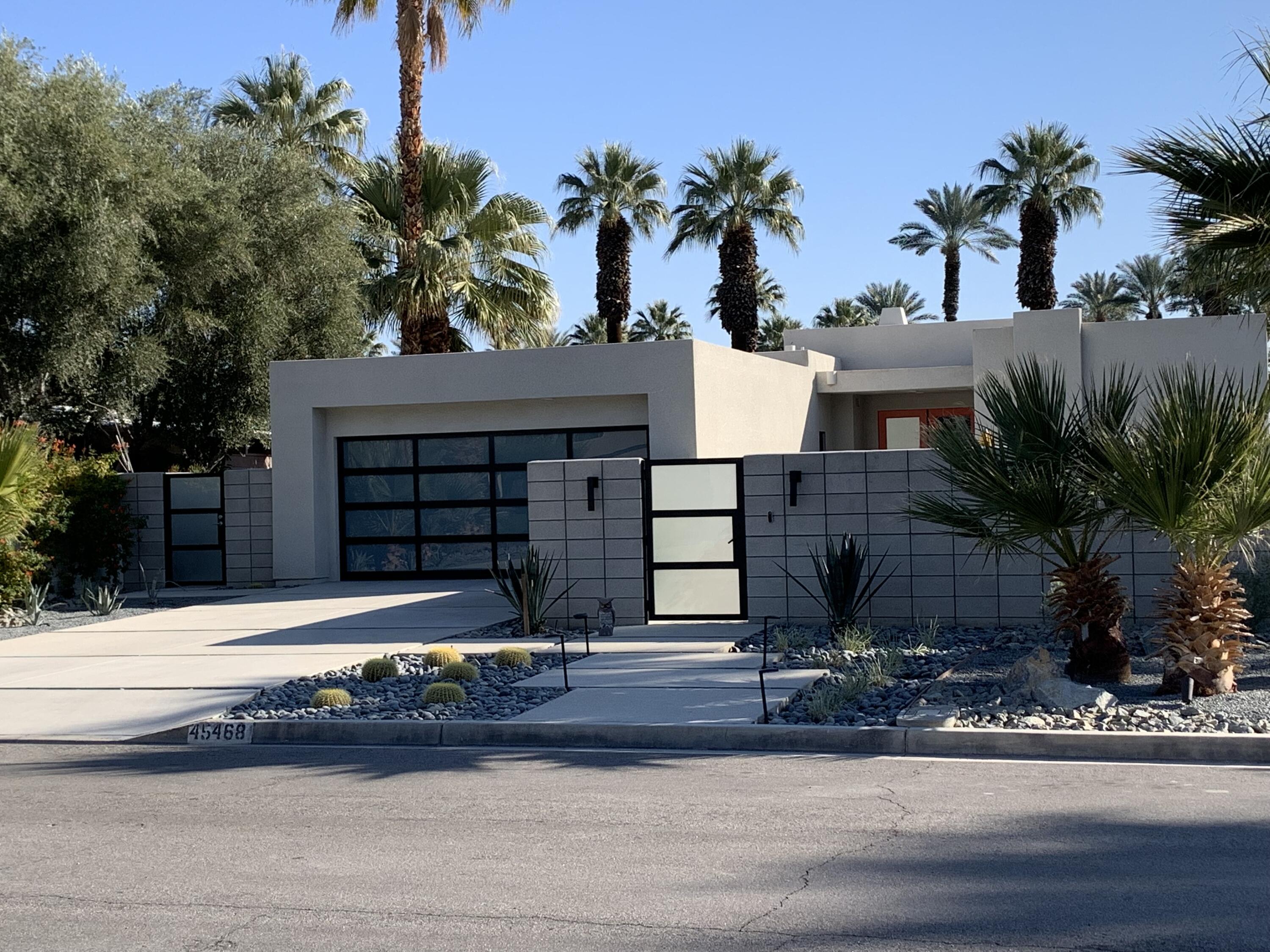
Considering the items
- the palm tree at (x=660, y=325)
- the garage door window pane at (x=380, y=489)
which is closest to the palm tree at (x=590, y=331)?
the palm tree at (x=660, y=325)

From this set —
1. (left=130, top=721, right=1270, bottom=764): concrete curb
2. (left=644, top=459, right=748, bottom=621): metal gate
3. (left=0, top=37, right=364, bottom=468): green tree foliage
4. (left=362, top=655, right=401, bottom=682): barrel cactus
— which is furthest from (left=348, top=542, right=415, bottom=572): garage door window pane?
(left=130, top=721, right=1270, bottom=764): concrete curb

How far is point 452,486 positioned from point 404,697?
35.8 ft

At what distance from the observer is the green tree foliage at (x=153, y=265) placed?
824 inches

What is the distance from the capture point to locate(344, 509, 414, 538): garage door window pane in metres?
21.2

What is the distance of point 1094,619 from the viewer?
31.5ft

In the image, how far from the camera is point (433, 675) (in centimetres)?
1124

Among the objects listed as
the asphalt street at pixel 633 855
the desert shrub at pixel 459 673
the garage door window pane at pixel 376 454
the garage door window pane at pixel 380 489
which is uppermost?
the garage door window pane at pixel 376 454

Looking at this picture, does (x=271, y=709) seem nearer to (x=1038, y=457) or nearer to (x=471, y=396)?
(x=1038, y=457)

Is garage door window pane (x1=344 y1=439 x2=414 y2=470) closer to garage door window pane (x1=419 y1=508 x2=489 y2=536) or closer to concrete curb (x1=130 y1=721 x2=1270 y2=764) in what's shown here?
garage door window pane (x1=419 y1=508 x2=489 y2=536)

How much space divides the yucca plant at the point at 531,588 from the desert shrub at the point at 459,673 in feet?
9.42

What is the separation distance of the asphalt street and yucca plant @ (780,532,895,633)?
4.42m

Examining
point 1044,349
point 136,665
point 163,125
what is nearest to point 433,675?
point 136,665

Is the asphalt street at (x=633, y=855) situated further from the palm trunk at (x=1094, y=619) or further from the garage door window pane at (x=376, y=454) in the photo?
the garage door window pane at (x=376, y=454)

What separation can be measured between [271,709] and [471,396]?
10896 millimetres
